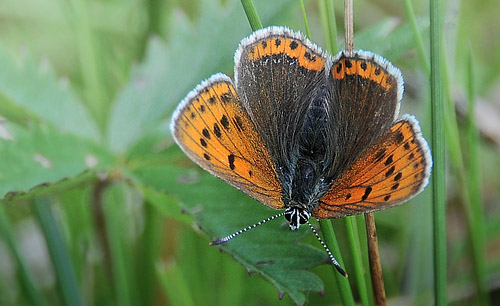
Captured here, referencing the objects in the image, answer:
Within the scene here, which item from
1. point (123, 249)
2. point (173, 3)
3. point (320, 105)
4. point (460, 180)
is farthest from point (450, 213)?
point (173, 3)

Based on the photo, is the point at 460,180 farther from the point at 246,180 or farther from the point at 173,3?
the point at 173,3

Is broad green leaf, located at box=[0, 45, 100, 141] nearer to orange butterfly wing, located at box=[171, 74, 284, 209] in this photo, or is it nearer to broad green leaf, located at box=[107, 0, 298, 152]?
broad green leaf, located at box=[107, 0, 298, 152]

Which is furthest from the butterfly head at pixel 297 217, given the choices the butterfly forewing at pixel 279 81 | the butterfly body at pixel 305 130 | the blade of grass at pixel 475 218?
the blade of grass at pixel 475 218

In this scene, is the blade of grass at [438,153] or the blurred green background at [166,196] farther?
the blurred green background at [166,196]

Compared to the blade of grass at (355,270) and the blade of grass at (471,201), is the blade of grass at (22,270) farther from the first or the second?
the blade of grass at (471,201)

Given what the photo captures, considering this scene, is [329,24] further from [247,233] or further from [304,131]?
[247,233]

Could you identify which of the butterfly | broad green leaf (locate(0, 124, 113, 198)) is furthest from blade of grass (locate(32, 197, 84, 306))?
the butterfly
